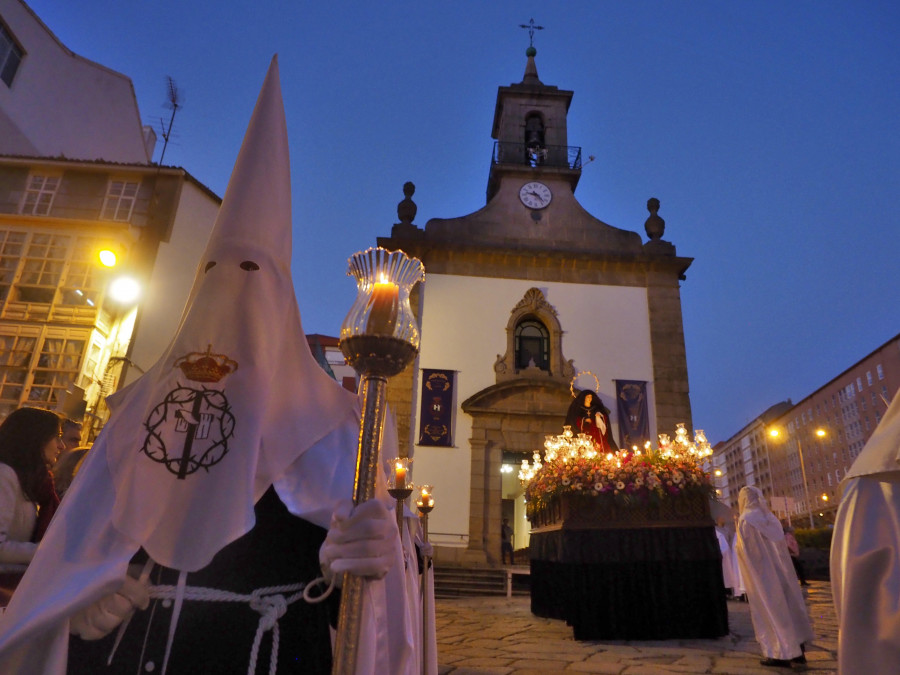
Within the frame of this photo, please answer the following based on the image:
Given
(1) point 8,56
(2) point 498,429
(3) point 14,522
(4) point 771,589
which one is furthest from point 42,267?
(4) point 771,589

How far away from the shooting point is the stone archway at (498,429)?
43.8 feet

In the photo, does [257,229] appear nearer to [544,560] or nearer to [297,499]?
[297,499]

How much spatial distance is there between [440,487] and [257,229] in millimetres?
12122

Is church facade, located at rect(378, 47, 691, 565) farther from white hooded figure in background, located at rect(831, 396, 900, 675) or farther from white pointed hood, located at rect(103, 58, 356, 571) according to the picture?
white hooded figure in background, located at rect(831, 396, 900, 675)

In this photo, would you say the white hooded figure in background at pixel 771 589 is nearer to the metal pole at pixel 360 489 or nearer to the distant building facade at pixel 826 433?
the metal pole at pixel 360 489

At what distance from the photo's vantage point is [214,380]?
1949mm

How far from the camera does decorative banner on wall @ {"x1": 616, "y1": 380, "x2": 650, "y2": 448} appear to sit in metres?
14.2

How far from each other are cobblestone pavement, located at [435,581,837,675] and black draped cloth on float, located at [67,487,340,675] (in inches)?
116

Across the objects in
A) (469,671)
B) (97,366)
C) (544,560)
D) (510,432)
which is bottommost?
(469,671)

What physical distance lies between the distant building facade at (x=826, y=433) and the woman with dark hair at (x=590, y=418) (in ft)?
112

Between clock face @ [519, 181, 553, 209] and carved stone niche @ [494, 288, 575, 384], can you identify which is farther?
clock face @ [519, 181, 553, 209]

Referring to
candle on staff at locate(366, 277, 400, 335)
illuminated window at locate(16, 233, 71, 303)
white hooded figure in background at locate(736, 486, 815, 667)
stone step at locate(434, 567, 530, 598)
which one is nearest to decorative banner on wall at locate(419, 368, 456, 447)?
stone step at locate(434, 567, 530, 598)

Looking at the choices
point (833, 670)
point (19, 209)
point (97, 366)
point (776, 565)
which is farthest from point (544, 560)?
point (19, 209)

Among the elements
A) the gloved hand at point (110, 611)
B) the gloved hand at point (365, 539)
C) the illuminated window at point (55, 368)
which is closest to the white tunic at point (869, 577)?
the gloved hand at point (365, 539)
